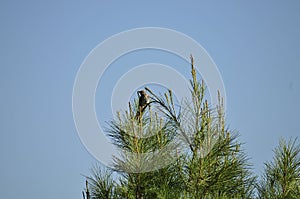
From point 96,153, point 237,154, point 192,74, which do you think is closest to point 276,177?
point 237,154

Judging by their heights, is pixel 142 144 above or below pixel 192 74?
below

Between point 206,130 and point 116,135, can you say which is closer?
point 206,130

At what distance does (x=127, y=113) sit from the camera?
6.83 ft

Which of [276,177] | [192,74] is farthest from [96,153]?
[276,177]

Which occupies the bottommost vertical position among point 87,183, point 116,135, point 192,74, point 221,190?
point 221,190

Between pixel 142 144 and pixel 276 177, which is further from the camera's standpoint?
pixel 276 177

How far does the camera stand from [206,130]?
1.95 meters

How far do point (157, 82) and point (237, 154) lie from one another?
0.48 meters

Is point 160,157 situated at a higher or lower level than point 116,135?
lower

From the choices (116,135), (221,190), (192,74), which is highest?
(192,74)

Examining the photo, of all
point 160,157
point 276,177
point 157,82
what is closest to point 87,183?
point 160,157

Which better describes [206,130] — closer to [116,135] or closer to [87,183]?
[116,135]

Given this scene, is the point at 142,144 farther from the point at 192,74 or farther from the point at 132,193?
the point at 192,74

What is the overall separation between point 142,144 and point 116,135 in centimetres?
16
